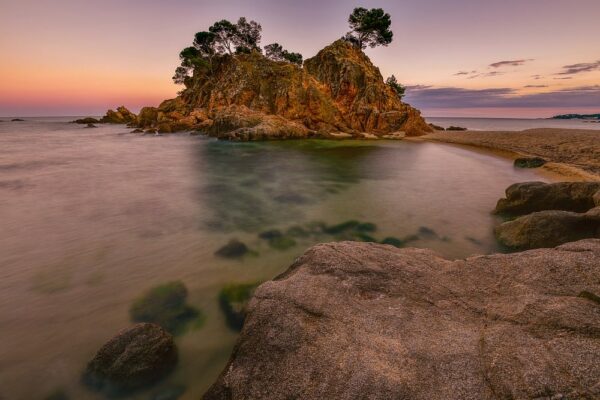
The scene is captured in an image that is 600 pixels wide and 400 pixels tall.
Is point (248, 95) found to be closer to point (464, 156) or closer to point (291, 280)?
point (464, 156)

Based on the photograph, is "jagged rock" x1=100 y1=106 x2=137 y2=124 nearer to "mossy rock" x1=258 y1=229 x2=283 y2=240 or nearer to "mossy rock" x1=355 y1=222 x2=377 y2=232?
"mossy rock" x1=258 y1=229 x2=283 y2=240

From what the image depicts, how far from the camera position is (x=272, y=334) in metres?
3.01

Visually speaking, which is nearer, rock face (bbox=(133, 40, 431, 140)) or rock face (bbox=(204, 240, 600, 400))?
rock face (bbox=(204, 240, 600, 400))

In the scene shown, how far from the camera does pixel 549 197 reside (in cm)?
802

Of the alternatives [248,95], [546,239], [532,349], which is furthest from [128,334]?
[248,95]

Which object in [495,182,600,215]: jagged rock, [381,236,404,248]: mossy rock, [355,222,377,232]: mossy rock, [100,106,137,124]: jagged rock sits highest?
[100,106,137,124]: jagged rock

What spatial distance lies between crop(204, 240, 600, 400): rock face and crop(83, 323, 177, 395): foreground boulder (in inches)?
58.2

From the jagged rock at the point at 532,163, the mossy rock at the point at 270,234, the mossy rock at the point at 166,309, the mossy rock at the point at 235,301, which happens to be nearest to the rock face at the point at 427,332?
the mossy rock at the point at 235,301

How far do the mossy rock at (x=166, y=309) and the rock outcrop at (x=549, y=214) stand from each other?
→ 707 centimetres

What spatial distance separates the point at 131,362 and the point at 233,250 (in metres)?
3.62

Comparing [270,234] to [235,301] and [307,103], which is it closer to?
[235,301]

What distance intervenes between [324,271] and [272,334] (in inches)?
50.8

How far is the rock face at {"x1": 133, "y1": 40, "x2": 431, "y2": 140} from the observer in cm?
3838

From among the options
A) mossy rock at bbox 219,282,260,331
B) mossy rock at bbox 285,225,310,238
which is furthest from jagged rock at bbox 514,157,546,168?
mossy rock at bbox 219,282,260,331
